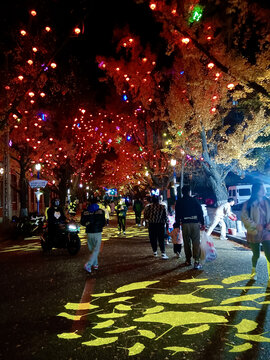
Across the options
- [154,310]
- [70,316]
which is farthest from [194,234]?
[70,316]

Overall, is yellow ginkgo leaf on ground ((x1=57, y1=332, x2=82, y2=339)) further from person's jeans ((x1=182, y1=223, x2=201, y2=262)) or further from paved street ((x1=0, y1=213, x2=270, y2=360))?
person's jeans ((x1=182, y1=223, x2=201, y2=262))

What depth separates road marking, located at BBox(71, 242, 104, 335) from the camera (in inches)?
189

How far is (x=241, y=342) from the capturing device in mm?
4105

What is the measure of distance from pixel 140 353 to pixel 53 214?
857cm

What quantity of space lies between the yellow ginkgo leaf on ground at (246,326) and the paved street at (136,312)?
0.01 m

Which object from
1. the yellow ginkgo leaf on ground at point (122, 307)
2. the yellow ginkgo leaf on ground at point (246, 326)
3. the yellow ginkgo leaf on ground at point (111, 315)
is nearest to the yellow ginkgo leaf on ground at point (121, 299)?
the yellow ginkgo leaf on ground at point (122, 307)

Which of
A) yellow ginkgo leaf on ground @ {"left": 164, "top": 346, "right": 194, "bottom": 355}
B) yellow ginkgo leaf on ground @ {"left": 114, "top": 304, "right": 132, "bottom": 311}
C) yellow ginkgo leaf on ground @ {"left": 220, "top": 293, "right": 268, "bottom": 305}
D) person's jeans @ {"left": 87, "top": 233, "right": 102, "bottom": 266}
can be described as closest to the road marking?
yellow ginkgo leaf on ground @ {"left": 114, "top": 304, "right": 132, "bottom": 311}

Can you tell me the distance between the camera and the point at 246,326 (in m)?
4.62

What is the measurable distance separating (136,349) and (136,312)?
54.9 inches

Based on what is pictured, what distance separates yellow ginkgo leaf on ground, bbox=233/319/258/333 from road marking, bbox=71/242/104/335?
205 cm

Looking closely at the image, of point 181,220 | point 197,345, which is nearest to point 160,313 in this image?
point 197,345

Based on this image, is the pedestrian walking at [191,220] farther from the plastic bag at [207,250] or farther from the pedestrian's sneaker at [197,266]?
the plastic bag at [207,250]

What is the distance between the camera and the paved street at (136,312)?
4.02 meters

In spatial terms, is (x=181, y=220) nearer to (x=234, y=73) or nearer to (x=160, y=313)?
(x=160, y=313)
